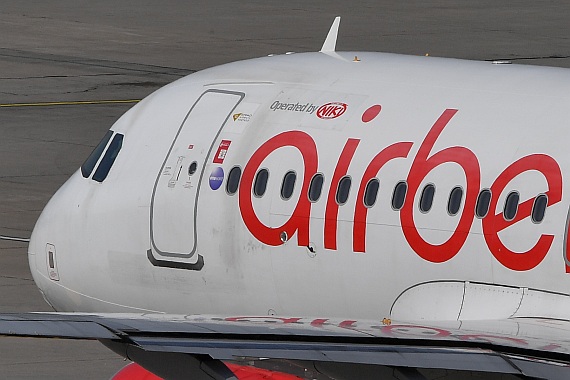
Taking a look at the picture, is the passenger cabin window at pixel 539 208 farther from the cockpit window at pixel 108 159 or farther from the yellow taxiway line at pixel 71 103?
the yellow taxiway line at pixel 71 103

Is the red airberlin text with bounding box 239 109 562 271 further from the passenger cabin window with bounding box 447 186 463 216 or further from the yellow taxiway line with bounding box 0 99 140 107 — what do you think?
the yellow taxiway line with bounding box 0 99 140 107

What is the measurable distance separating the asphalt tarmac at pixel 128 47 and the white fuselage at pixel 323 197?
3470 millimetres

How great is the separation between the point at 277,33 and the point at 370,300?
1604 inches

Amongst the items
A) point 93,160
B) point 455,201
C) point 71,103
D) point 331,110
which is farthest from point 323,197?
point 71,103

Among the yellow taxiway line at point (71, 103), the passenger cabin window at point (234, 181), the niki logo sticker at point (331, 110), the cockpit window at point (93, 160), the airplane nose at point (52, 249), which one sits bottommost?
the airplane nose at point (52, 249)

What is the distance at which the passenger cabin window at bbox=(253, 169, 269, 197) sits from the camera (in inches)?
724

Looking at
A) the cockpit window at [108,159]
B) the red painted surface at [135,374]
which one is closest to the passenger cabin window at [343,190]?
the red painted surface at [135,374]

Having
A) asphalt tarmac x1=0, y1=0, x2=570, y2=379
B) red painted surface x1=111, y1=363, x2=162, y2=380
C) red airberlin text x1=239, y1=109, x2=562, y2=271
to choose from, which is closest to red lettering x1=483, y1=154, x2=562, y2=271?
Answer: red airberlin text x1=239, y1=109, x2=562, y2=271

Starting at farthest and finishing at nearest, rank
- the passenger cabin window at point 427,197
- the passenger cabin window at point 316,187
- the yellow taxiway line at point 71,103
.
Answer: the yellow taxiway line at point 71,103, the passenger cabin window at point 316,187, the passenger cabin window at point 427,197

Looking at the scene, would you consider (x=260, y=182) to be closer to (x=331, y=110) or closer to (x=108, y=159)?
(x=331, y=110)

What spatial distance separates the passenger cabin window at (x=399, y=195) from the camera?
17.1m

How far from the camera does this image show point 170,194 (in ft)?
62.8

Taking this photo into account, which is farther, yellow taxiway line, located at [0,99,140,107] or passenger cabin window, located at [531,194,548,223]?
yellow taxiway line, located at [0,99,140,107]

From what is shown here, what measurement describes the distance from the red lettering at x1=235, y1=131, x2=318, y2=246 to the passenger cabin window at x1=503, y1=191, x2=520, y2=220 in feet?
8.47
